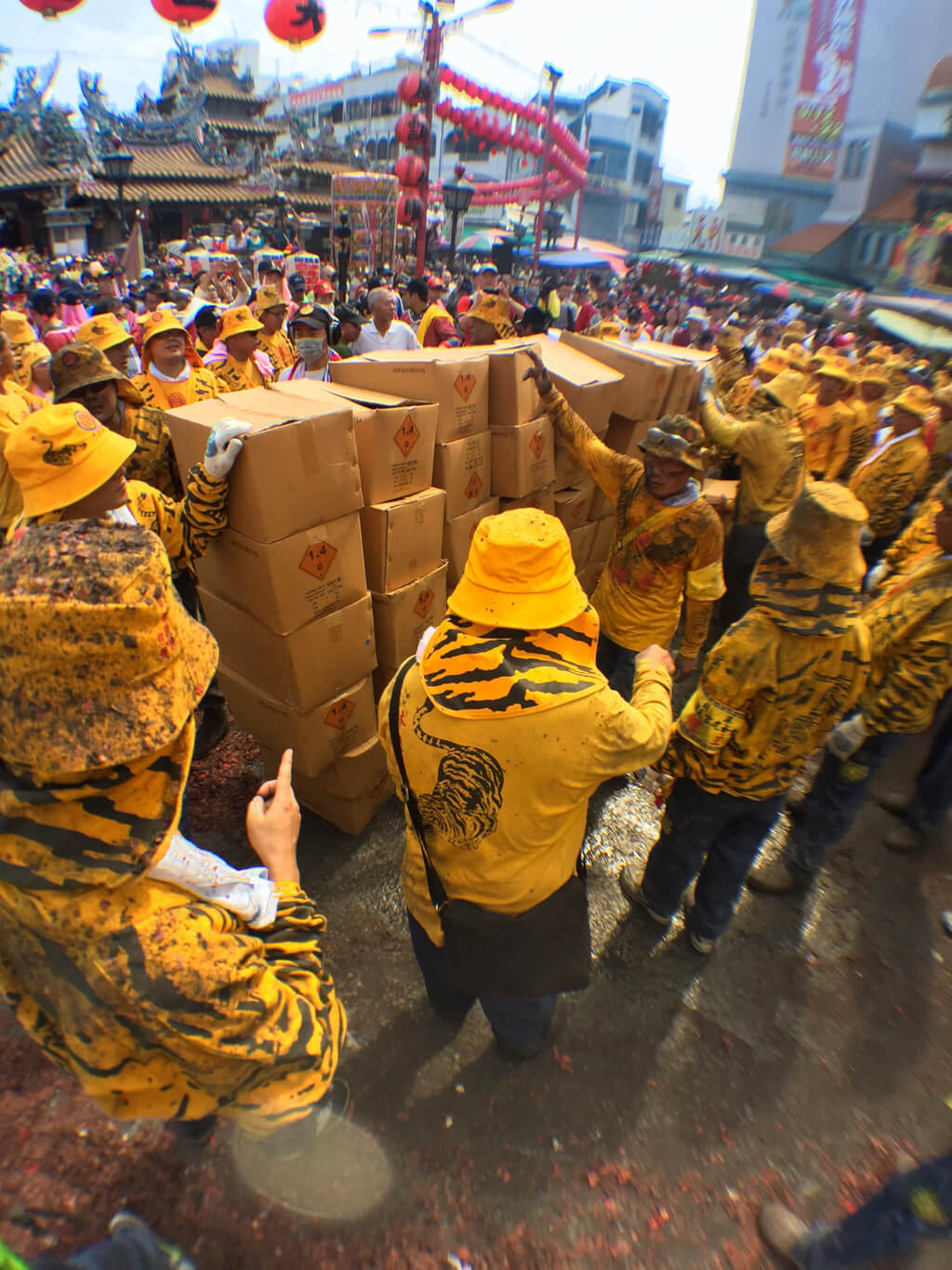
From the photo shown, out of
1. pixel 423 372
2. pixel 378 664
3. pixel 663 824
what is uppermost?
pixel 423 372

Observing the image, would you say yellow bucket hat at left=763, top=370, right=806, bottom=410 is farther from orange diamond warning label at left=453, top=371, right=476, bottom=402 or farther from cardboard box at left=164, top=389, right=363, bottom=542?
cardboard box at left=164, top=389, right=363, bottom=542

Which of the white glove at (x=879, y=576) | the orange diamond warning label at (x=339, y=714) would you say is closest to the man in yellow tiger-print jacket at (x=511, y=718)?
the orange diamond warning label at (x=339, y=714)

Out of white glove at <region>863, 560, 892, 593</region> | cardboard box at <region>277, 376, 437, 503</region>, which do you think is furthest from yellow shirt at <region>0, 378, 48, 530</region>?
white glove at <region>863, 560, 892, 593</region>

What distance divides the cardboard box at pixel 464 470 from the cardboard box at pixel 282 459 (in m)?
0.62

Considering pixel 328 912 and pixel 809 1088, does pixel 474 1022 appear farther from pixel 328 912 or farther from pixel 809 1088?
pixel 809 1088

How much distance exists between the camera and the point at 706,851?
2.58 meters

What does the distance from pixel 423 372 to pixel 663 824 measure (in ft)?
7.03

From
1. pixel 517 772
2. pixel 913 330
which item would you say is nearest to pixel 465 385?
pixel 517 772

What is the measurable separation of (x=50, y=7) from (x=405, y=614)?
14.1 meters

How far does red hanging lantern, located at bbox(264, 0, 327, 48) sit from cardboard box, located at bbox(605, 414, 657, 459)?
1406 cm

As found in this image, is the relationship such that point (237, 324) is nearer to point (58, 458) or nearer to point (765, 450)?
point (58, 458)

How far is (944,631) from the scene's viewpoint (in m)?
2.54

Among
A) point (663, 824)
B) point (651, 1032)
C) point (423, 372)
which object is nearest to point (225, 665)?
point (423, 372)

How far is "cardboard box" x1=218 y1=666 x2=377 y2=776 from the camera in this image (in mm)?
2615
